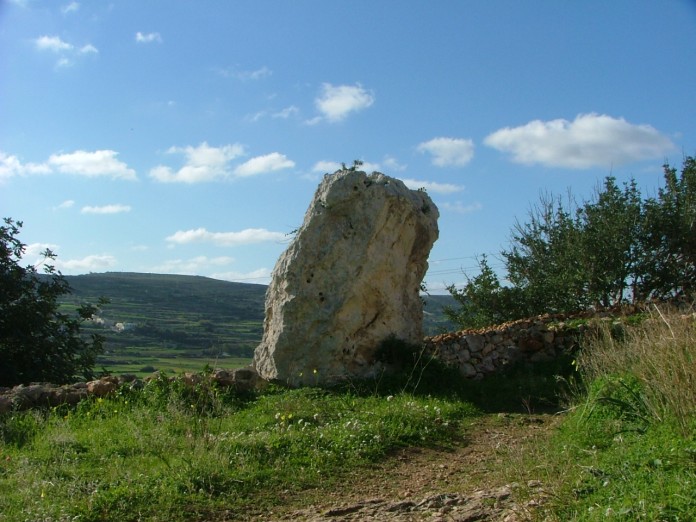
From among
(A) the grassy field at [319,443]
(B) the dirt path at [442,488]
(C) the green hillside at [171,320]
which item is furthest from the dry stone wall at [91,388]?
(B) the dirt path at [442,488]

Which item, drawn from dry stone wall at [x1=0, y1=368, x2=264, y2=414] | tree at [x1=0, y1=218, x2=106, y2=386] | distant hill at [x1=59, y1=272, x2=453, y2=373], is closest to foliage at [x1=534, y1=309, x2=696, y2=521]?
dry stone wall at [x1=0, y1=368, x2=264, y2=414]

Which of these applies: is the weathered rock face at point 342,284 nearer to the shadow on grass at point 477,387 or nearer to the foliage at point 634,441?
the shadow on grass at point 477,387

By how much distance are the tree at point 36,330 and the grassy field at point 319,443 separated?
3.77 metres

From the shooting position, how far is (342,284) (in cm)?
1019

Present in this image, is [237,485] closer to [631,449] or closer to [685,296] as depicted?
[631,449]

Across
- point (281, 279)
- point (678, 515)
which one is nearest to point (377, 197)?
point (281, 279)

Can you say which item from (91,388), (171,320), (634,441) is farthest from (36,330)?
(171,320)

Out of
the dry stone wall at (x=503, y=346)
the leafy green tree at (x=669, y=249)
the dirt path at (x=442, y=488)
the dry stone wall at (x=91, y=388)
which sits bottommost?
the dirt path at (x=442, y=488)

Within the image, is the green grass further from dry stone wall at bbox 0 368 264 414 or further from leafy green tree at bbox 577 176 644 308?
leafy green tree at bbox 577 176 644 308

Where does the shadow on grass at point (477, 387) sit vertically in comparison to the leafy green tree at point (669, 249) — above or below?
below

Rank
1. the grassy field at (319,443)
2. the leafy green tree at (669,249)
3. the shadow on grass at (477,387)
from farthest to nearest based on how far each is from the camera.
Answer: the leafy green tree at (669,249)
the shadow on grass at (477,387)
the grassy field at (319,443)

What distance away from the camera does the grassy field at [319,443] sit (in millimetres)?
4750

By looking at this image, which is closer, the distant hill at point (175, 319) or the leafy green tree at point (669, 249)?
the leafy green tree at point (669, 249)

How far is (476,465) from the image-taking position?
21.6 feet
